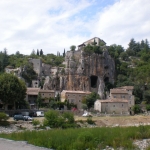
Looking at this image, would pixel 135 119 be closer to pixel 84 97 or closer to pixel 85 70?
pixel 84 97

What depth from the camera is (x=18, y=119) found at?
47.5 m

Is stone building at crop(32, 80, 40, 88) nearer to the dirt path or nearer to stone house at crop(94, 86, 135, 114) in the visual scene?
stone house at crop(94, 86, 135, 114)

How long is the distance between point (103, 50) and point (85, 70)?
11.4 meters

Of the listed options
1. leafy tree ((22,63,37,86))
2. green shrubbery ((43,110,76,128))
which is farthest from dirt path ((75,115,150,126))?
leafy tree ((22,63,37,86))

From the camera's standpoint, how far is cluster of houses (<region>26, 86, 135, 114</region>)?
65000mm

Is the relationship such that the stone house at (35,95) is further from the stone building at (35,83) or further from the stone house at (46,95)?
the stone building at (35,83)

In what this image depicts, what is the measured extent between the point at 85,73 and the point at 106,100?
62.0 feet

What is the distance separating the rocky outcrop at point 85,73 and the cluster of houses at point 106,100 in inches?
263

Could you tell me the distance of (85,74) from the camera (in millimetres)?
83562

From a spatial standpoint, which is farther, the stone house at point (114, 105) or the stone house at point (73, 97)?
the stone house at point (73, 97)

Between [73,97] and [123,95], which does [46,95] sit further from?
[123,95]

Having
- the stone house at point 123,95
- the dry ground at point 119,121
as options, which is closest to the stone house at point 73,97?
the stone house at point 123,95

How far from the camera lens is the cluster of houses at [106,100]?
65.0 m

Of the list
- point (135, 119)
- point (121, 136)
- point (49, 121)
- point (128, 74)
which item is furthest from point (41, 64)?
point (121, 136)
